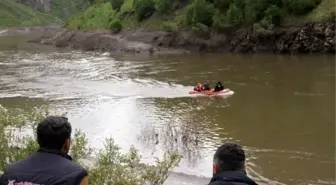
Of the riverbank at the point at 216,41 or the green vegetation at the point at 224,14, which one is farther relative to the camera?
the green vegetation at the point at 224,14

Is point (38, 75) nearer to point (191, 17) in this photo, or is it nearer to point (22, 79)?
point (22, 79)

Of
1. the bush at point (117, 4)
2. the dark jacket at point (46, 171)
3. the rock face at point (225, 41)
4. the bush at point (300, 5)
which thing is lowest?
the dark jacket at point (46, 171)

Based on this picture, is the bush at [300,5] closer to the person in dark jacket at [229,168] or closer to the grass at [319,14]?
the grass at [319,14]

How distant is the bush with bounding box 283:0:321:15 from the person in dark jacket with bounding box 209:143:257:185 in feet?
201

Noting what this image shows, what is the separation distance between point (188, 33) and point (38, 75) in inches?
1046

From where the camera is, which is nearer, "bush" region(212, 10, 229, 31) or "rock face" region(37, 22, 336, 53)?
"rock face" region(37, 22, 336, 53)

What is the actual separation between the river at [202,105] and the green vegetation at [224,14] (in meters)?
7.20

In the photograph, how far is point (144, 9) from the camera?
84.1 metres

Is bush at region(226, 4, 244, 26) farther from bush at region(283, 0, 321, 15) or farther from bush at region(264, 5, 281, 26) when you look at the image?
bush at region(283, 0, 321, 15)

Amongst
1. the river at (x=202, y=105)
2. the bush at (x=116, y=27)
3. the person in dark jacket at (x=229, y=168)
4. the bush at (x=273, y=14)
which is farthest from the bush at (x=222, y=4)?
the person in dark jacket at (x=229, y=168)

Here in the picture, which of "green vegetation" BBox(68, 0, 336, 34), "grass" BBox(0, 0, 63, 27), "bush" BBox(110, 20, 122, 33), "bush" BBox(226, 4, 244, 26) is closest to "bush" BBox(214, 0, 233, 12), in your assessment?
"green vegetation" BBox(68, 0, 336, 34)

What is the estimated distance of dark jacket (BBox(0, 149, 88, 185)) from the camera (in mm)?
5363

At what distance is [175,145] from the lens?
944 inches

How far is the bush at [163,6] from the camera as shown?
262 feet
